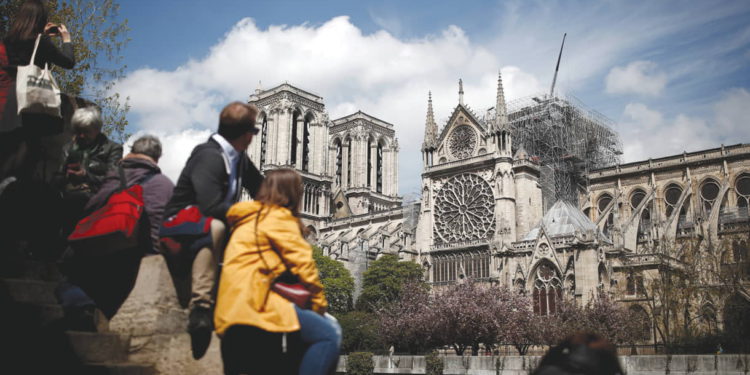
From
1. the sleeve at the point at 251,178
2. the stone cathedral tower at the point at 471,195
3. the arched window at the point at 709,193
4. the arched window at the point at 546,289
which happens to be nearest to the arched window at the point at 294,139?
the stone cathedral tower at the point at 471,195

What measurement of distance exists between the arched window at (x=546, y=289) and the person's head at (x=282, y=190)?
3387 cm

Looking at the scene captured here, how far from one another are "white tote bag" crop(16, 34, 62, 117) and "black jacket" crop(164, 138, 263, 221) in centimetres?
174

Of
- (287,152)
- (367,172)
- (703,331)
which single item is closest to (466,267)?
(703,331)

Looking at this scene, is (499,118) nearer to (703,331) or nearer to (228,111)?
(703,331)

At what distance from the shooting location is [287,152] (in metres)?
67.3

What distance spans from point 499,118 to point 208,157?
43227mm

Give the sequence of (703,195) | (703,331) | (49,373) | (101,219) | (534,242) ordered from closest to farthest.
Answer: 1. (49,373)
2. (101,219)
3. (703,331)
4. (534,242)
5. (703,195)

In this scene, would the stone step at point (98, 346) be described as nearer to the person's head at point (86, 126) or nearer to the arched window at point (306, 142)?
the person's head at point (86, 126)

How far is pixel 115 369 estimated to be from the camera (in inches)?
164

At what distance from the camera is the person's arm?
13.4ft

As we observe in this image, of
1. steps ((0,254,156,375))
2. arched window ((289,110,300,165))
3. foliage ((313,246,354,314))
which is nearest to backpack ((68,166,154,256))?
steps ((0,254,156,375))

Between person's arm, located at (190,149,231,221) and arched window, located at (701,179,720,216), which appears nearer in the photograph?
person's arm, located at (190,149,231,221)

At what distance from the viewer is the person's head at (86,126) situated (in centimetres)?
498

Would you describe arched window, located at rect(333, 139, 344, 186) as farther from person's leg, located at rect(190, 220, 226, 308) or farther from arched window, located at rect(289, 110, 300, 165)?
person's leg, located at rect(190, 220, 226, 308)
